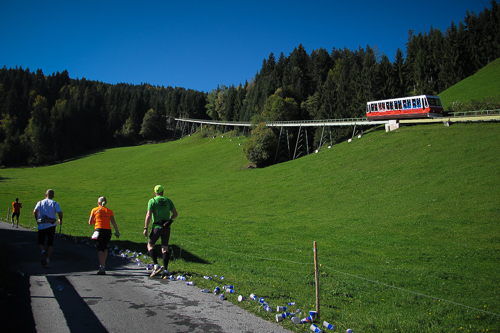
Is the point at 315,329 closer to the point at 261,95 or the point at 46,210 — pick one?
the point at 46,210

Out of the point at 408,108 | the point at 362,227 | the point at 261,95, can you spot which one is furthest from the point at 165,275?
the point at 261,95

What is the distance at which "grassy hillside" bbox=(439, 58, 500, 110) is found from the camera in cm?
5152

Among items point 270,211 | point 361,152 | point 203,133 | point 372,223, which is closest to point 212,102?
point 203,133

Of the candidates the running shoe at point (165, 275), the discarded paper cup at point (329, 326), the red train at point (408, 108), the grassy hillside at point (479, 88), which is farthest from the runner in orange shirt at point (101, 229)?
the grassy hillside at point (479, 88)

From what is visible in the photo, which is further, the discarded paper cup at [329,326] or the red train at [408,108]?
the red train at [408,108]

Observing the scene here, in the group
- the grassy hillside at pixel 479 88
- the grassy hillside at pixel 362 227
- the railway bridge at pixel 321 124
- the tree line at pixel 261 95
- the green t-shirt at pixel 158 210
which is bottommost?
the grassy hillside at pixel 362 227

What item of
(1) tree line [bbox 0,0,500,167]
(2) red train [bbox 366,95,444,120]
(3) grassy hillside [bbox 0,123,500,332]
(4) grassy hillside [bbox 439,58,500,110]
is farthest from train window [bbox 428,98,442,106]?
(1) tree line [bbox 0,0,500,167]

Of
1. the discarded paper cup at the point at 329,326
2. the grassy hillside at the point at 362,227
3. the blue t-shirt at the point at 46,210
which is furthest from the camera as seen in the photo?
the blue t-shirt at the point at 46,210

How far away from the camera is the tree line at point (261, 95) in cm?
7006

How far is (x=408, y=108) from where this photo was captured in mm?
43031

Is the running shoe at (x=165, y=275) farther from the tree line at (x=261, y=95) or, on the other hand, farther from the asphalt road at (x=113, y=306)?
the tree line at (x=261, y=95)

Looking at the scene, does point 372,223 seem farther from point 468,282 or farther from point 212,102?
point 212,102

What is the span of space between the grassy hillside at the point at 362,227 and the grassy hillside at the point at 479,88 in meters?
20.9

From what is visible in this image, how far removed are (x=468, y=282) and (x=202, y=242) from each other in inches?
521
